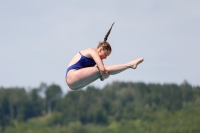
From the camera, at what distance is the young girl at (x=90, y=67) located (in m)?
19.0

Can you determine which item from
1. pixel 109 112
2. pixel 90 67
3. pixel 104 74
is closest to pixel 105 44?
pixel 90 67

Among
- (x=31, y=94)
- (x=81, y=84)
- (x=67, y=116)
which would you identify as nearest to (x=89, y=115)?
(x=67, y=116)

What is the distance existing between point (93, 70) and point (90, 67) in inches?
9.3

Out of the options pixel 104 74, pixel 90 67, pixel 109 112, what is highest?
pixel 109 112

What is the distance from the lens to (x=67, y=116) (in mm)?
190125

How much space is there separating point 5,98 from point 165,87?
144 feet

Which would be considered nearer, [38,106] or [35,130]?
[35,130]

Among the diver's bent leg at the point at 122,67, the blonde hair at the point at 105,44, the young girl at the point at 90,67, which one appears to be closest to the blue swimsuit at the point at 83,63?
the young girl at the point at 90,67

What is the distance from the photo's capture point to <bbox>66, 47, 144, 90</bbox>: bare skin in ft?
62.3

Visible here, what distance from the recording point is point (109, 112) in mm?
191500

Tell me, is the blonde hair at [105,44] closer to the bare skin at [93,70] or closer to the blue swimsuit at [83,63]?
the bare skin at [93,70]

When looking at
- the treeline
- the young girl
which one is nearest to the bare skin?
the young girl

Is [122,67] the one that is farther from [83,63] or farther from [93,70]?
[83,63]

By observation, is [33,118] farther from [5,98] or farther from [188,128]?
[188,128]
